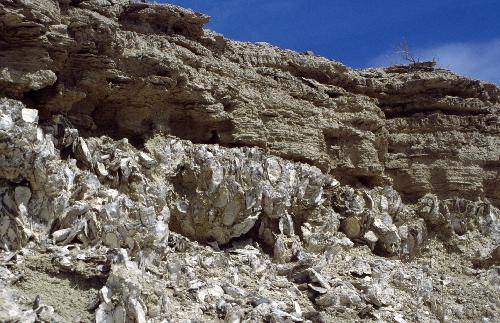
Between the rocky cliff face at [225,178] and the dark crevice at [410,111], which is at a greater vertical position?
the dark crevice at [410,111]

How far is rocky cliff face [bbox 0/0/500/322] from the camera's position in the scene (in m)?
12.6

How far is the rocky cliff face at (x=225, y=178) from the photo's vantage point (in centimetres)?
1262

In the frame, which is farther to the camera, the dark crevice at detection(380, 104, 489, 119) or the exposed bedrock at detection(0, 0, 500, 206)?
the dark crevice at detection(380, 104, 489, 119)

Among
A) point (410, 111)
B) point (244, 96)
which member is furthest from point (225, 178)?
point (410, 111)

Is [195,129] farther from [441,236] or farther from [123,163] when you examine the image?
[441,236]

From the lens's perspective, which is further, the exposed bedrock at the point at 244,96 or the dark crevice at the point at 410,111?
the dark crevice at the point at 410,111

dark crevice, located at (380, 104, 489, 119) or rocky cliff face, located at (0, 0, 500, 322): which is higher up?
dark crevice, located at (380, 104, 489, 119)

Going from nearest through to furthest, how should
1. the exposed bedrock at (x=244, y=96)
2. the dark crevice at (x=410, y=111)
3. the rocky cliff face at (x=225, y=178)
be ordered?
the rocky cliff face at (x=225, y=178), the exposed bedrock at (x=244, y=96), the dark crevice at (x=410, y=111)

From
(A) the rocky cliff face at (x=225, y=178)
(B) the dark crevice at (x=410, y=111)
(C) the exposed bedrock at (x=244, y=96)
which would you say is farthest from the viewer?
(B) the dark crevice at (x=410, y=111)

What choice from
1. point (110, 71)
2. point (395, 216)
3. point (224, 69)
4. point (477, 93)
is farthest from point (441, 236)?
point (110, 71)

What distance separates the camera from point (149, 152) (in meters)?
16.2

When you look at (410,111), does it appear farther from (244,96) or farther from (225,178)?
(225,178)

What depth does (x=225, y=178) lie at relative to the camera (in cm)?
1628

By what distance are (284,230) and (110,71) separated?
562 centimetres
